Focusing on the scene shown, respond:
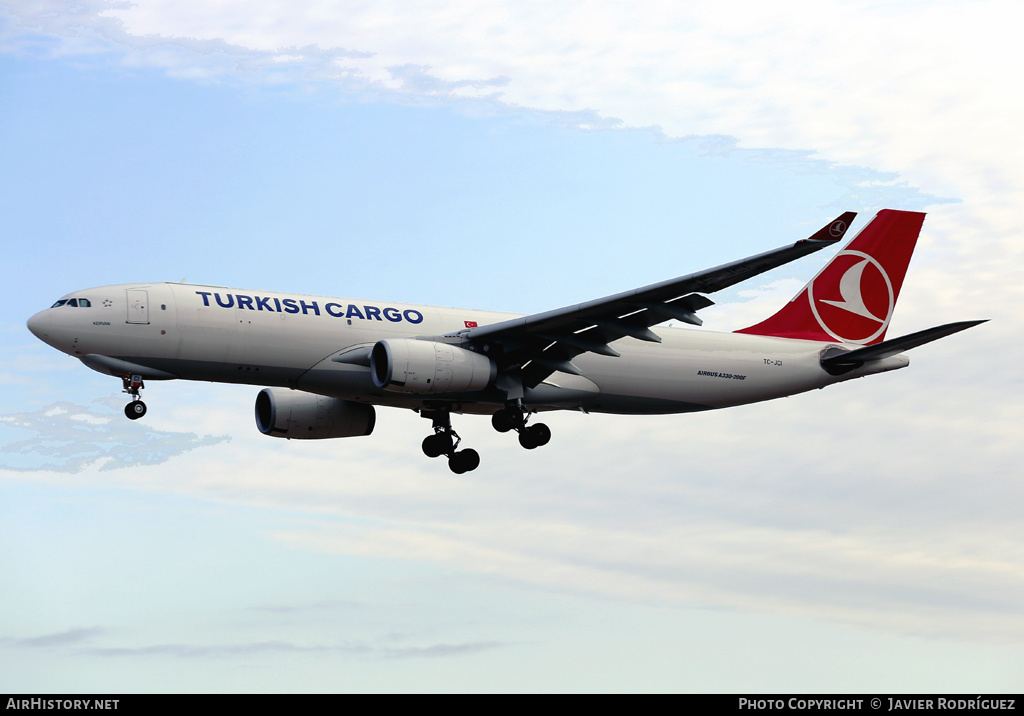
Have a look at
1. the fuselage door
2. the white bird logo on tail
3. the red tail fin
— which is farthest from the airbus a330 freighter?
the white bird logo on tail

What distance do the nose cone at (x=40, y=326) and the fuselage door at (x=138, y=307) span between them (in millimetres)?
2188

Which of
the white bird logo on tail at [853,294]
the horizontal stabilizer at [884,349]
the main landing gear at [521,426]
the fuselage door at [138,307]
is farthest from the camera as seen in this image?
the white bird logo on tail at [853,294]

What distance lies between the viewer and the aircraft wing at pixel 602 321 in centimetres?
3041

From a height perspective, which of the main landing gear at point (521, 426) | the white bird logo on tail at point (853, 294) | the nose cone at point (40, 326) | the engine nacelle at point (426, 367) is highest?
the white bird logo on tail at point (853, 294)

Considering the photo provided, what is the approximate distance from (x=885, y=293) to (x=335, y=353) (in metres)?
19.9

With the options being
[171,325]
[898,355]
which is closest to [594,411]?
[898,355]

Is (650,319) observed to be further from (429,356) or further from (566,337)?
(429,356)

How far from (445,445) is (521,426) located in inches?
147

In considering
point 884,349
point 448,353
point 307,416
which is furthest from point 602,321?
point 307,416

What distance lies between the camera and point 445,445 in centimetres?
3969

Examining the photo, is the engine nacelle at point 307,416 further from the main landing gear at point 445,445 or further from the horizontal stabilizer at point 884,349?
the horizontal stabilizer at point 884,349

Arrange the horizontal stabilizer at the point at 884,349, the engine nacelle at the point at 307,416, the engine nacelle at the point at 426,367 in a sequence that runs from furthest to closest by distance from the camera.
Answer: the engine nacelle at the point at 307,416, the horizontal stabilizer at the point at 884,349, the engine nacelle at the point at 426,367

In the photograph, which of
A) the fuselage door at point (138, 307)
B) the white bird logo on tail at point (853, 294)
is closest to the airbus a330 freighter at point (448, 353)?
the fuselage door at point (138, 307)

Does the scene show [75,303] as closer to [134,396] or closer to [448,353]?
[134,396]
